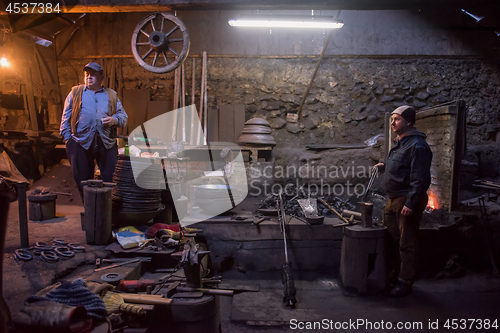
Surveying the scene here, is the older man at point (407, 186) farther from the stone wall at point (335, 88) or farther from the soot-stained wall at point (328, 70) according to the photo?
the stone wall at point (335, 88)

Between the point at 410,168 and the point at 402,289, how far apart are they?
1.57 metres

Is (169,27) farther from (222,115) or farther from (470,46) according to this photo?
(470,46)

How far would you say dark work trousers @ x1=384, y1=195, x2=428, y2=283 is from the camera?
11.6 ft

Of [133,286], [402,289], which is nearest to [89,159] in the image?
[133,286]

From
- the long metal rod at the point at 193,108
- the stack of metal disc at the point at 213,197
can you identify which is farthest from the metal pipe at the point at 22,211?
the long metal rod at the point at 193,108

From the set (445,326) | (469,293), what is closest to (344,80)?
(469,293)

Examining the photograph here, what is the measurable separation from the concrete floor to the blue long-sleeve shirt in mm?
1252

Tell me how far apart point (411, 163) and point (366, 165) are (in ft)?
12.3

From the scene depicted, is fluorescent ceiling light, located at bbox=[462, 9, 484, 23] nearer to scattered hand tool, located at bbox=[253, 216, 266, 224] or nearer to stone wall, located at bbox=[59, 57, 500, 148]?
stone wall, located at bbox=[59, 57, 500, 148]

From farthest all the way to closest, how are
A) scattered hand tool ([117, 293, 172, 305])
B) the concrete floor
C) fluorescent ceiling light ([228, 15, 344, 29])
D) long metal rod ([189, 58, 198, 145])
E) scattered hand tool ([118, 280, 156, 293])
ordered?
long metal rod ([189, 58, 198, 145])
fluorescent ceiling light ([228, 15, 344, 29])
the concrete floor
scattered hand tool ([118, 280, 156, 293])
scattered hand tool ([117, 293, 172, 305])

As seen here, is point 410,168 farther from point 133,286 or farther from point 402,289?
point 133,286

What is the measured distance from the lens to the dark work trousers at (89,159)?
12.7 feet

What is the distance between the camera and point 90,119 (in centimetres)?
388

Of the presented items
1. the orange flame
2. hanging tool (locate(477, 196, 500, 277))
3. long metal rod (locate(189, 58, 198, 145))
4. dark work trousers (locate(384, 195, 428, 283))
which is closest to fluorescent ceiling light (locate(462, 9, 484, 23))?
the orange flame
